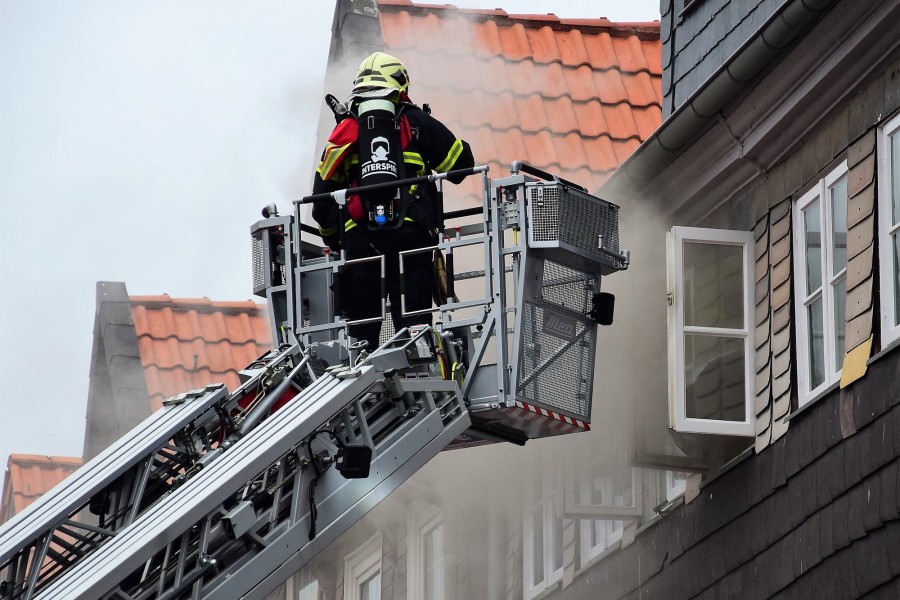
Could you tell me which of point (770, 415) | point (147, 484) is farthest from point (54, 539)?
point (770, 415)

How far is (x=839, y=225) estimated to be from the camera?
30.1ft

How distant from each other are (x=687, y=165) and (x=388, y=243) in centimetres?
210

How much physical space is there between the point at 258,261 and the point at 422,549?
212 inches

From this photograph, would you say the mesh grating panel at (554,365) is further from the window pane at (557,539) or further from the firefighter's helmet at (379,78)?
the window pane at (557,539)

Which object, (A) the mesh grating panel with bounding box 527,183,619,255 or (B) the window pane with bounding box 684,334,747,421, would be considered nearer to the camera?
(A) the mesh grating panel with bounding box 527,183,619,255

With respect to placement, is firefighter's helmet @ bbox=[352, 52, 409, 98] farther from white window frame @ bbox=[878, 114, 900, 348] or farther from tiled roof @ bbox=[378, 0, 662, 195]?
tiled roof @ bbox=[378, 0, 662, 195]

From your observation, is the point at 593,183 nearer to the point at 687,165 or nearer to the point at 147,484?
the point at 687,165

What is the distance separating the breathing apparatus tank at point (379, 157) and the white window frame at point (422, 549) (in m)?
5.46

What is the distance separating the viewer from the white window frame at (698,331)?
9.95 meters

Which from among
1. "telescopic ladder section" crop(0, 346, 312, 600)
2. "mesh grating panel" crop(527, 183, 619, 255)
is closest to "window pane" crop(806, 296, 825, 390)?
"mesh grating panel" crop(527, 183, 619, 255)

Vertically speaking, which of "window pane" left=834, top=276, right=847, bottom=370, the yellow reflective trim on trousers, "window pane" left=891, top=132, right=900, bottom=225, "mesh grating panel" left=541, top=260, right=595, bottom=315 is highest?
the yellow reflective trim on trousers

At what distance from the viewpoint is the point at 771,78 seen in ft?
31.9

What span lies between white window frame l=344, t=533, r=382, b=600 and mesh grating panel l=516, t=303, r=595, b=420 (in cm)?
712

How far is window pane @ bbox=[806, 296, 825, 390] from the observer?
930cm
